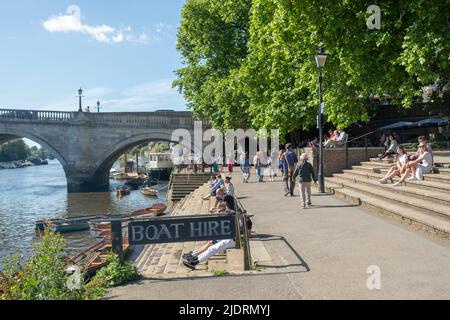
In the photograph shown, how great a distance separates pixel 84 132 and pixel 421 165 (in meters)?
39.5

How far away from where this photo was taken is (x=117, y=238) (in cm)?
786

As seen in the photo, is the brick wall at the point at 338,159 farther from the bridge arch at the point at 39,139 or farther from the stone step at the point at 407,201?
the bridge arch at the point at 39,139

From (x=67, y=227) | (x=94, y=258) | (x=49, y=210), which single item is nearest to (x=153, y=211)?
(x=67, y=227)

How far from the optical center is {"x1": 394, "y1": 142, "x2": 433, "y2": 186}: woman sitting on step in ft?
44.1

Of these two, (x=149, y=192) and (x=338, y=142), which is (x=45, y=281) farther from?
(x=149, y=192)

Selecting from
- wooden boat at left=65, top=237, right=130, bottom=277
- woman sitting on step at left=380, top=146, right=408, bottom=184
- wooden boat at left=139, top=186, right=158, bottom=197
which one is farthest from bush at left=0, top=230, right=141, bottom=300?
wooden boat at left=139, top=186, right=158, bottom=197

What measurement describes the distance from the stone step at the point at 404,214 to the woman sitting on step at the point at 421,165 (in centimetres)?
126

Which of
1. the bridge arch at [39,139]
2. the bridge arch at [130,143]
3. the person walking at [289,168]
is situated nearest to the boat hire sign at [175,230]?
the person walking at [289,168]

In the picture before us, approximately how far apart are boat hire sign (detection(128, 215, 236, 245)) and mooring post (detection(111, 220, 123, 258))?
26 cm
